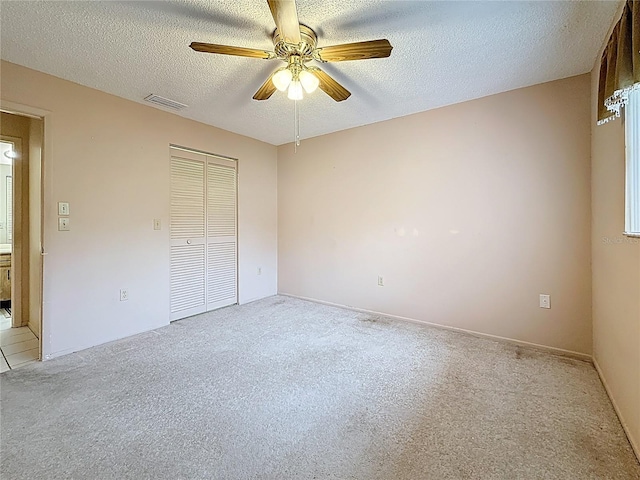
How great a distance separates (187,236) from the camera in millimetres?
3445

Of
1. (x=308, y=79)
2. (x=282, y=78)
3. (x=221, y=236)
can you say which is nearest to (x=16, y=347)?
(x=221, y=236)

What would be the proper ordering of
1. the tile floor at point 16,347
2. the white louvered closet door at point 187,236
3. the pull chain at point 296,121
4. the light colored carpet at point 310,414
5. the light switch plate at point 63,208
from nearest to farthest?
the light colored carpet at point 310,414
the tile floor at point 16,347
the light switch plate at point 63,208
the pull chain at point 296,121
the white louvered closet door at point 187,236

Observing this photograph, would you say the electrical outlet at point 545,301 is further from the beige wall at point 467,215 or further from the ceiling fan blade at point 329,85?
the ceiling fan blade at point 329,85

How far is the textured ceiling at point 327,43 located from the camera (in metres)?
1.67

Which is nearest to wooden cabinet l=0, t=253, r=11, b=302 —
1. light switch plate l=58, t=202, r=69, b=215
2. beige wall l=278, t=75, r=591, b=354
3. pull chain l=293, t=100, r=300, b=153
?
light switch plate l=58, t=202, r=69, b=215

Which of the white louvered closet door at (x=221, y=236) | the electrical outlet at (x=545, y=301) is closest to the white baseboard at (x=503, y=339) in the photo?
the electrical outlet at (x=545, y=301)

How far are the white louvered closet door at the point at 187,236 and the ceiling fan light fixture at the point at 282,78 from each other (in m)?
1.99

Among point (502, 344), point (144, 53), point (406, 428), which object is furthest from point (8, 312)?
point (502, 344)

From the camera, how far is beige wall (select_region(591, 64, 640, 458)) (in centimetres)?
144

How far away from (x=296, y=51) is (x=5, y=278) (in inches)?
186

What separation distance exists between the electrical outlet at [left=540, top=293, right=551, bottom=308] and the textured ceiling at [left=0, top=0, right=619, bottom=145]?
1876 millimetres

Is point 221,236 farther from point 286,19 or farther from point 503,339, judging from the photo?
point 503,339

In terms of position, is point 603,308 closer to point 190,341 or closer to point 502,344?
point 502,344

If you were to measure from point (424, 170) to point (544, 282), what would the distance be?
5.09ft
